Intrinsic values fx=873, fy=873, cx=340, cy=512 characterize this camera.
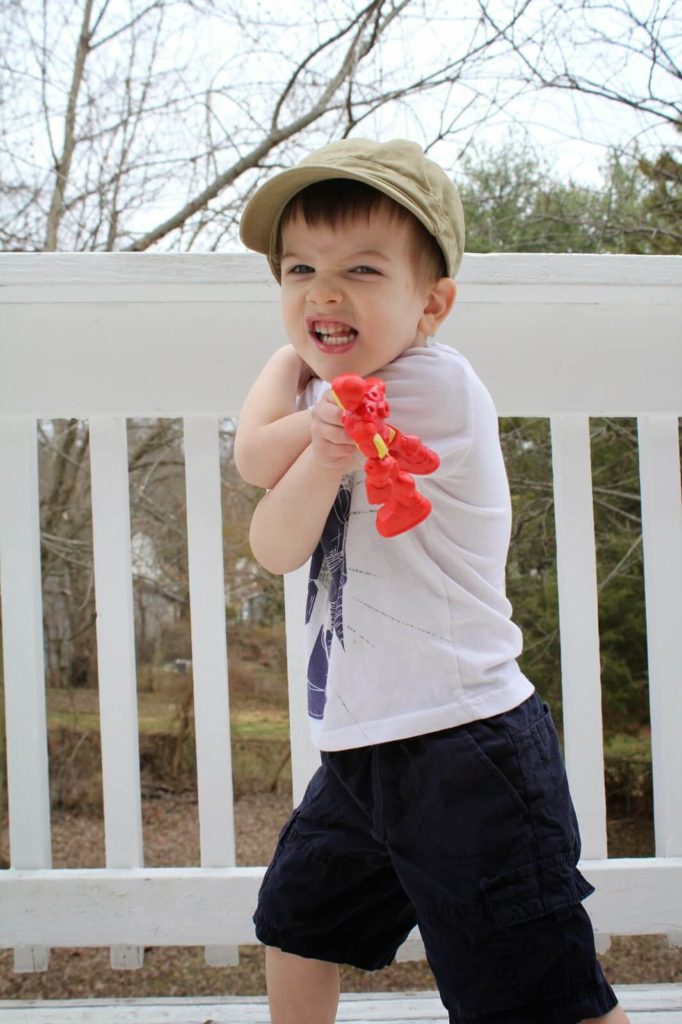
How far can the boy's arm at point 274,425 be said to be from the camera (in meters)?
0.86

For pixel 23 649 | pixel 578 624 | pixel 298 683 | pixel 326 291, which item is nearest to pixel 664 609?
pixel 578 624

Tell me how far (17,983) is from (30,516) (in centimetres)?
275

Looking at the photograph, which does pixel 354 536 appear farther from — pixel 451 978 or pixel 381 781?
pixel 451 978

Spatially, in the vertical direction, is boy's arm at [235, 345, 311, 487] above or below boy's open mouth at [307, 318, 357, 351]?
below

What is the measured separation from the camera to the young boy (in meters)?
0.80

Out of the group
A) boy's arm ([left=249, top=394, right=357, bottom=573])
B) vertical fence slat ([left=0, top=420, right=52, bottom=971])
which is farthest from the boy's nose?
vertical fence slat ([left=0, top=420, right=52, bottom=971])

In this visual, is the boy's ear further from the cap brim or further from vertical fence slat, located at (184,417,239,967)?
vertical fence slat, located at (184,417,239,967)

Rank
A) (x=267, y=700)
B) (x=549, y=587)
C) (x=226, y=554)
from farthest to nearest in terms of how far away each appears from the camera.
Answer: (x=267, y=700) → (x=226, y=554) → (x=549, y=587)

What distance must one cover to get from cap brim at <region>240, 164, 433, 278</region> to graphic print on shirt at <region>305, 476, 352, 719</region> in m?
0.26

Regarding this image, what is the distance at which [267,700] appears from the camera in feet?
14.3

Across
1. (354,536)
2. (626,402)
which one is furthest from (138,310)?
(626,402)

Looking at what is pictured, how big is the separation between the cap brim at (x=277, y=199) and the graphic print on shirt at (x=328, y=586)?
261 millimetres

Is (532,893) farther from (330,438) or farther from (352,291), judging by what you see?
(352,291)

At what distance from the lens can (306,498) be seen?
2.72ft
